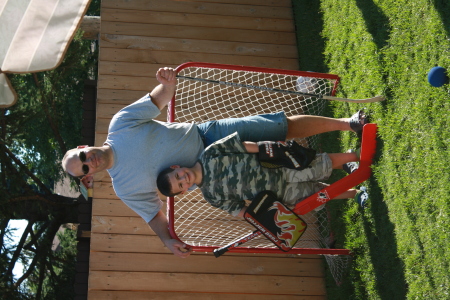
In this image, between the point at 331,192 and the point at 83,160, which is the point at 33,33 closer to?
the point at 83,160

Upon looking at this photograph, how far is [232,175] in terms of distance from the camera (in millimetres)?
2975

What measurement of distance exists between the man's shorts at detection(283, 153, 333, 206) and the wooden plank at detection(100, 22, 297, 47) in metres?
2.17

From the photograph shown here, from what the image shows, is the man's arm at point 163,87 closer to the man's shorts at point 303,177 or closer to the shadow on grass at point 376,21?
the man's shorts at point 303,177

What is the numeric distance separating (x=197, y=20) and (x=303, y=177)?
8.37 ft

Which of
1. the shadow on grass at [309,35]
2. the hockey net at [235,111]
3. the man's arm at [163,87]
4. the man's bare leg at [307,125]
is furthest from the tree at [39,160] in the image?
the man's bare leg at [307,125]

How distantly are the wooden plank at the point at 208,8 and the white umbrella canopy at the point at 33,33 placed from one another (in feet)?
9.41

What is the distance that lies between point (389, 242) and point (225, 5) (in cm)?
302

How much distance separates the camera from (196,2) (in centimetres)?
526

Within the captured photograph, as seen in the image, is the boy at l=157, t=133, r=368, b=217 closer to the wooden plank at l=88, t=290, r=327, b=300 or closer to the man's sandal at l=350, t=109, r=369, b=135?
the man's sandal at l=350, t=109, r=369, b=135

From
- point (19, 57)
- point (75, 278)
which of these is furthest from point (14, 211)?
point (19, 57)

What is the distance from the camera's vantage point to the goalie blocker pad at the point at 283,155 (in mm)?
2936

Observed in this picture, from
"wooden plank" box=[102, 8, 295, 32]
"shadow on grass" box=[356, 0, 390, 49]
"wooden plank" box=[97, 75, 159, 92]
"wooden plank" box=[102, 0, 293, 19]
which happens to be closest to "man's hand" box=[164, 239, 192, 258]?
"shadow on grass" box=[356, 0, 390, 49]

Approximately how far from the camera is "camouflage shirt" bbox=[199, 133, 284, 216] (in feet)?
9.59

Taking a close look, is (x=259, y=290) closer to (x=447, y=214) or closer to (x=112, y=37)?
(x=447, y=214)
